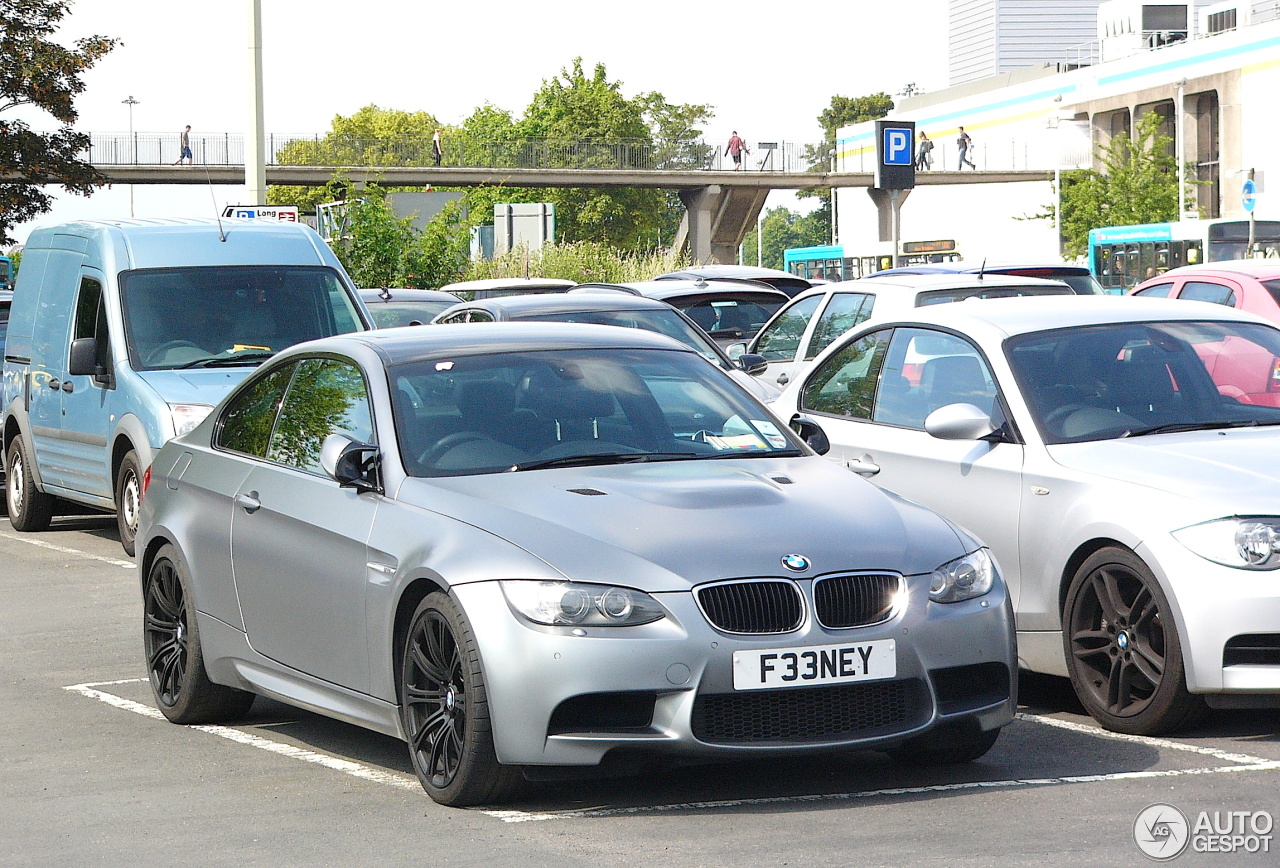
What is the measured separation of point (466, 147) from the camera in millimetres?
80812

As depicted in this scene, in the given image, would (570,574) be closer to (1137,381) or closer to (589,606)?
(589,606)

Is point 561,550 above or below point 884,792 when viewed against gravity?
above

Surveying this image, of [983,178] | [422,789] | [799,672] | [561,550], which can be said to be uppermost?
[983,178]

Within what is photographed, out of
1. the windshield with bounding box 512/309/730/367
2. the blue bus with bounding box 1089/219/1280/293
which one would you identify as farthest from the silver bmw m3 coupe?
the blue bus with bounding box 1089/219/1280/293

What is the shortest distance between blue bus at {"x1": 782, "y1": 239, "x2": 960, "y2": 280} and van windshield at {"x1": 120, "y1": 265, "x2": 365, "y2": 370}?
3920cm

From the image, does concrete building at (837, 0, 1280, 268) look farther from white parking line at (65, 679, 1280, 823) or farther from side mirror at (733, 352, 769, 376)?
white parking line at (65, 679, 1280, 823)

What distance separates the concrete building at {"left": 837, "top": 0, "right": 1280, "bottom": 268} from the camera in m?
70.1

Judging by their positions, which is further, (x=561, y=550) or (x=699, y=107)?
(x=699, y=107)

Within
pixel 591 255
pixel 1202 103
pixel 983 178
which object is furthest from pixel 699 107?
pixel 591 255

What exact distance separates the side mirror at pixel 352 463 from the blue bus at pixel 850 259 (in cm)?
4600

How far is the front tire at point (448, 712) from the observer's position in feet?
17.9

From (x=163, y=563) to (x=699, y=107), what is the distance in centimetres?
10854

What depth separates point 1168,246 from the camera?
120 ft

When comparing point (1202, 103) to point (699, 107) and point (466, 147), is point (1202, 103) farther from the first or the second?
point (699, 107)
